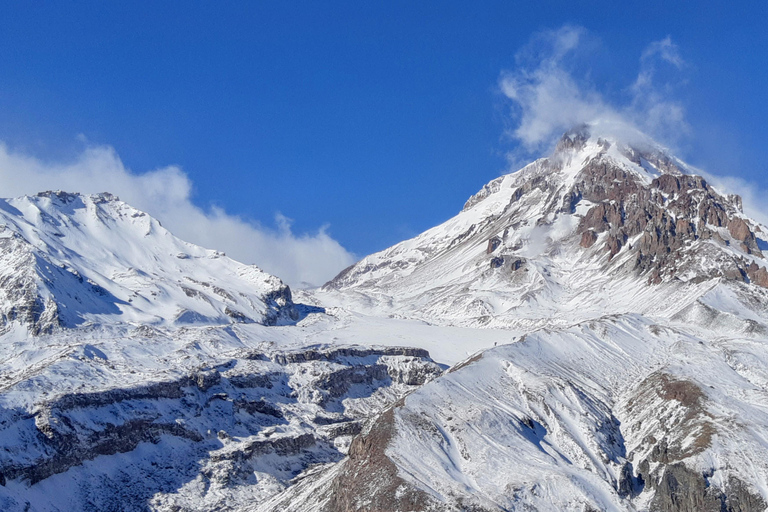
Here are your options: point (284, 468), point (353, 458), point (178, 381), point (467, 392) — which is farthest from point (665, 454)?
point (178, 381)

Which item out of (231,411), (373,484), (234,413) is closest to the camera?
(373,484)

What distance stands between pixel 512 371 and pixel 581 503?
4503 cm

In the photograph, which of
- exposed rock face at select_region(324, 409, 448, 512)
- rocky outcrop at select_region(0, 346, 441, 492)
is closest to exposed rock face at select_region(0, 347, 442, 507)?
rocky outcrop at select_region(0, 346, 441, 492)

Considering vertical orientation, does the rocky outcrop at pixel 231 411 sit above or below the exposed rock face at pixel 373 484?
above

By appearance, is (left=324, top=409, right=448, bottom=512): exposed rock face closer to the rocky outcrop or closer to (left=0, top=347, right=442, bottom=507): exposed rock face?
(left=0, top=347, right=442, bottom=507): exposed rock face

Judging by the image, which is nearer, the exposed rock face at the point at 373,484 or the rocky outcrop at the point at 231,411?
the exposed rock face at the point at 373,484

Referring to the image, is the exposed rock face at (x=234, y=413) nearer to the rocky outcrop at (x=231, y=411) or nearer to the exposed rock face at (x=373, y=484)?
the rocky outcrop at (x=231, y=411)

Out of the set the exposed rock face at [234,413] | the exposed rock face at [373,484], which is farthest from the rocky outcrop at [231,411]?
the exposed rock face at [373,484]

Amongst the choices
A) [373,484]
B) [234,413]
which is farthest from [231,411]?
[373,484]

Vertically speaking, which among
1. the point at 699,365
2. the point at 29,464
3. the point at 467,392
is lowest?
the point at 29,464

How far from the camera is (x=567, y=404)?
138750 mm

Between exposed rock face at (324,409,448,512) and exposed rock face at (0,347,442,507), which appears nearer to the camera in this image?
exposed rock face at (324,409,448,512)

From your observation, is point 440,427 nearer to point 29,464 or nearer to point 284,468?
A: point 284,468

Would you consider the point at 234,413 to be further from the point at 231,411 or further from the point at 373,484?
the point at 373,484
